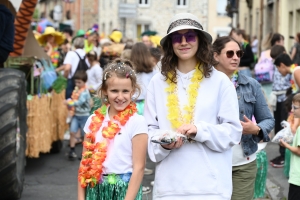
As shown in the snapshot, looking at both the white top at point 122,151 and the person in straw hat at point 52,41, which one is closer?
the white top at point 122,151

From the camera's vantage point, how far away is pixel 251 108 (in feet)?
17.4

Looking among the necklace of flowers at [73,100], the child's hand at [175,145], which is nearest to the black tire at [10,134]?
the child's hand at [175,145]

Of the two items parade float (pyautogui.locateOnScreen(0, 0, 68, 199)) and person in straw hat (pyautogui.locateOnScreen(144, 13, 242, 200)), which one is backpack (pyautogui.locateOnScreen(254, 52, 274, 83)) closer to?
parade float (pyautogui.locateOnScreen(0, 0, 68, 199))

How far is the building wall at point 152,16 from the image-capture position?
54281 mm

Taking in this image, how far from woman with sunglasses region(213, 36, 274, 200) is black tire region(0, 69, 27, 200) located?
2.55 metres

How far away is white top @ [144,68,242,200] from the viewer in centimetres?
416

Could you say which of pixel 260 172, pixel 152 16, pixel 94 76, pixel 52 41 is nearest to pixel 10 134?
pixel 260 172

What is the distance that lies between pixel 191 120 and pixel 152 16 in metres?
51.5

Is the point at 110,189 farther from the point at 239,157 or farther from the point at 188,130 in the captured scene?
the point at 239,157

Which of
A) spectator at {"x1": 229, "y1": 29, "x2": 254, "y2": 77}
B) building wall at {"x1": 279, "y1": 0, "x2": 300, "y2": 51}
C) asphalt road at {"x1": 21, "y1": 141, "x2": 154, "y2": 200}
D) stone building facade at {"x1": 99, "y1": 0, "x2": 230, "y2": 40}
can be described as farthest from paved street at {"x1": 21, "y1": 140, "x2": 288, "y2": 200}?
stone building facade at {"x1": 99, "y1": 0, "x2": 230, "y2": 40}

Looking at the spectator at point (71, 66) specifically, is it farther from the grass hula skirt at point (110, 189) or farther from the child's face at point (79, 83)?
the grass hula skirt at point (110, 189)

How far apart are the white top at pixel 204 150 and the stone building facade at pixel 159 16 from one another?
49940mm

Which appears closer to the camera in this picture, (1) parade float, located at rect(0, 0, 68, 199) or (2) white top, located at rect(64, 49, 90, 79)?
(1) parade float, located at rect(0, 0, 68, 199)

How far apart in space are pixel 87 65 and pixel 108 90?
27.5ft
